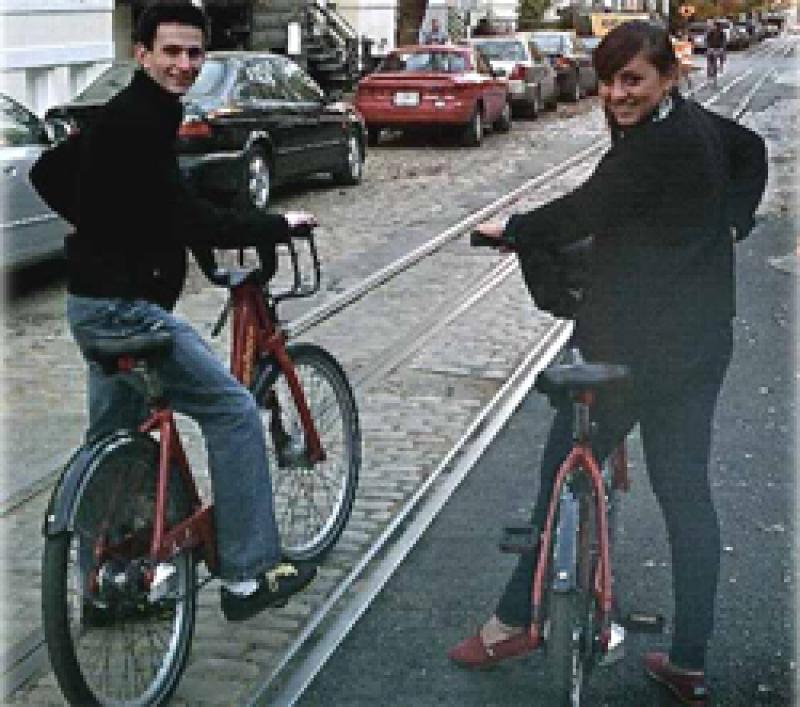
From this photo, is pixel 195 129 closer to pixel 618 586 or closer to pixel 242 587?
pixel 618 586

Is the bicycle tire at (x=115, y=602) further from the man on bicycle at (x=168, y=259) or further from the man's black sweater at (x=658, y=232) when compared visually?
the man's black sweater at (x=658, y=232)

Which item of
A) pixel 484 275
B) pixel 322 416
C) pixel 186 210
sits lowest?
pixel 484 275

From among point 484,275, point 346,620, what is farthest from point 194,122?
point 346,620

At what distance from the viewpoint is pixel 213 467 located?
14.7ft

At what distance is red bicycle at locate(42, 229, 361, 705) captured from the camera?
155 inches

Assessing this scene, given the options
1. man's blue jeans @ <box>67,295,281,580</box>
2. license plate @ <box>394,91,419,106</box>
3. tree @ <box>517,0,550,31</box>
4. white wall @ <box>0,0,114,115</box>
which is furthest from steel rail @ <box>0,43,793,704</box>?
tree @ <box>517,0,550,31</box>

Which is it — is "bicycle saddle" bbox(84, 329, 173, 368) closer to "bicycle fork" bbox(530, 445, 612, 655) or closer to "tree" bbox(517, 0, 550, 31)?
"bicycle fork" bbox(530, 445, 612, 655)

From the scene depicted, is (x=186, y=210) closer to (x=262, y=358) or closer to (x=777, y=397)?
(x=262, y=358)

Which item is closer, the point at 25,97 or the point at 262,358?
the point at 262,358

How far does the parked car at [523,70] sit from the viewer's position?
27219mm

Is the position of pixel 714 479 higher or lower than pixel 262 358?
lower

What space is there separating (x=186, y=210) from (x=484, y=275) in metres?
7.34

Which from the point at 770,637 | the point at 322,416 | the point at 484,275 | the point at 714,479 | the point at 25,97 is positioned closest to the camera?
the point at 770,637

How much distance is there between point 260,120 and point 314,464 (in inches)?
393
